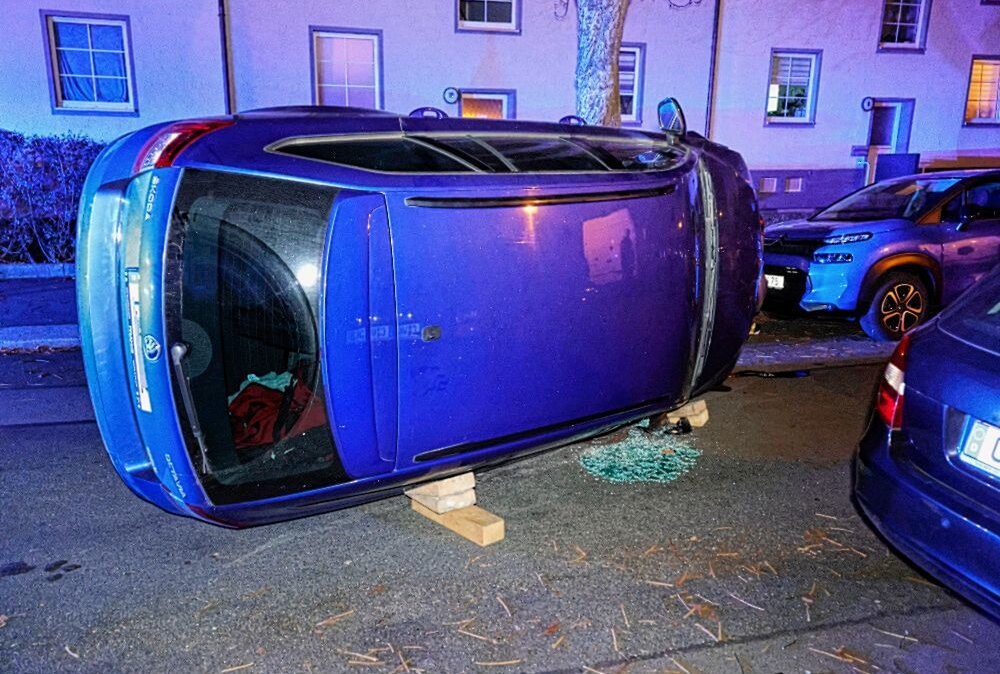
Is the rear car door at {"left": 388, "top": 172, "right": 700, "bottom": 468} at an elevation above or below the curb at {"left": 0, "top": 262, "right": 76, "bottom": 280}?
above

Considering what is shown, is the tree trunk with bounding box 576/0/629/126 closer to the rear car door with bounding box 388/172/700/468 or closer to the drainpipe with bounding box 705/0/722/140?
the rear car door with bounding box 388/172/700/468

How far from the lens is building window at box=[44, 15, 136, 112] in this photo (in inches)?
478

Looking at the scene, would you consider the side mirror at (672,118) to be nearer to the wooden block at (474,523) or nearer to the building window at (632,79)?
the wooden block at (474,523)

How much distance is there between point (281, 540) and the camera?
3.44m

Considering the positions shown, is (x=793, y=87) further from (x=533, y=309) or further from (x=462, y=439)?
(x=462, y=439)

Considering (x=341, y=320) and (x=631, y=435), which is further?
(x=631, y=435)

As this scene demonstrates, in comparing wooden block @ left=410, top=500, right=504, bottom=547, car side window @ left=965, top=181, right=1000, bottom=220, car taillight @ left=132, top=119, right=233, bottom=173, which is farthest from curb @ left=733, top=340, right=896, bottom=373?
car taillight @ left=132, top=119, right=233, bottom=173

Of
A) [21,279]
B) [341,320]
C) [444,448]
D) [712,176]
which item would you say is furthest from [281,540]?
[21,279]

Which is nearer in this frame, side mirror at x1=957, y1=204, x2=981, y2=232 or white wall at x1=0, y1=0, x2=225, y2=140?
side mirror at x1=957, y1=204, x2=981, y2=232

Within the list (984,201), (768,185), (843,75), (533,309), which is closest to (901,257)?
(984,201)

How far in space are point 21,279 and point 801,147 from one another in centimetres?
1524

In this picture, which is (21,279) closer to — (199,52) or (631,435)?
(199,52)

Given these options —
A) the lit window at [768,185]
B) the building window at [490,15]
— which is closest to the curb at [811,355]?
the lit window at [768,185]

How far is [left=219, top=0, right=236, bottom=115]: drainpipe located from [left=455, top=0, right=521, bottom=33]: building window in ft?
13.9
